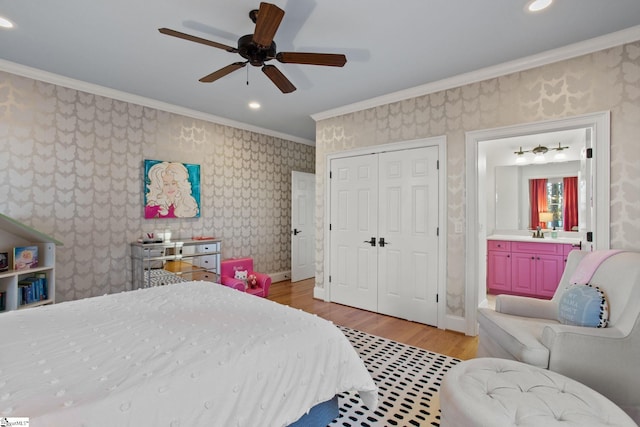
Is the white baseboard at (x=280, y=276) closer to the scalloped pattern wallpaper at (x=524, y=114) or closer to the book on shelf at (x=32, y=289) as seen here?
the scalloped pattern wallpaper at (x=524, y=114)

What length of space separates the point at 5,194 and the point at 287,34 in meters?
3.08

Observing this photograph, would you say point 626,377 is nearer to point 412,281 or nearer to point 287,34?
point 412,281

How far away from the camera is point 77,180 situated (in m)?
3.35

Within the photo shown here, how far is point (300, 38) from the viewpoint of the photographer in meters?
2.48

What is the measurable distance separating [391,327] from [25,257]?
3.58 m

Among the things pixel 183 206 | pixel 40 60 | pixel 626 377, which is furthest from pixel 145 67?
pixel 626 377

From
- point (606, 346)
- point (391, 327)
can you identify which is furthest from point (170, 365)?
point (391, 327)

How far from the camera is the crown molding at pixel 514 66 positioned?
242cm

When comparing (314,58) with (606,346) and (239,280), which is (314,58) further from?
(239,280)

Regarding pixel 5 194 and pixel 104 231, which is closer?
pixel 5 194

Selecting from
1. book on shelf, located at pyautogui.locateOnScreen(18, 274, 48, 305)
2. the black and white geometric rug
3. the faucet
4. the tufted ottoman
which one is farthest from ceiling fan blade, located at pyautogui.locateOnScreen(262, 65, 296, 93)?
the faucet

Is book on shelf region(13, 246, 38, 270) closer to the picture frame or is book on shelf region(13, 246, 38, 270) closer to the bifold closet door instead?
the picture frame

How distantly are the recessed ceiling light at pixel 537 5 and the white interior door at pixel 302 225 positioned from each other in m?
3.96

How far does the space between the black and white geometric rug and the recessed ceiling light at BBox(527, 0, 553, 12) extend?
8.91 feet
